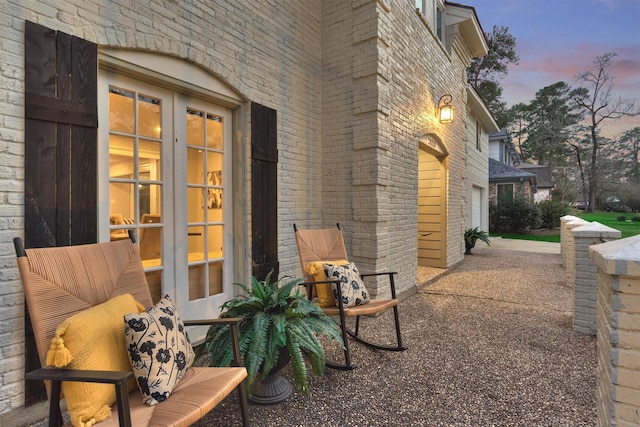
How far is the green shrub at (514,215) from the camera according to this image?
13297 mm

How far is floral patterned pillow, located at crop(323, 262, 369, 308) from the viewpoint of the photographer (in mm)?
2666

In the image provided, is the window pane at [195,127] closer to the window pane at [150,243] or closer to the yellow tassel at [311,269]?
the window pane at [150,243]

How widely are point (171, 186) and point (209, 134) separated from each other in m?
0.68

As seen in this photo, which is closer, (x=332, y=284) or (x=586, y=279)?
(x=332, y=284)

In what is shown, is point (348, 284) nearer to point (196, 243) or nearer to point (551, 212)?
point (196, 243)

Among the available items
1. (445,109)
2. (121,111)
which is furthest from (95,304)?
(445,109)

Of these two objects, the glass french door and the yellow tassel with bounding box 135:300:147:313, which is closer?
the yellow tassel with bounding box 135:300:147:313

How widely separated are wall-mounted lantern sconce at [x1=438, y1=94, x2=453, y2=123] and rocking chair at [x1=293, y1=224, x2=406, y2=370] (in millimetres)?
3567

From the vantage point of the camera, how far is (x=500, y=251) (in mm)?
9062

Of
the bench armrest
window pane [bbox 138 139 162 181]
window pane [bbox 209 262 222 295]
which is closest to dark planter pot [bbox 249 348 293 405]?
the bench armrest

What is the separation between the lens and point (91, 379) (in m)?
1.08

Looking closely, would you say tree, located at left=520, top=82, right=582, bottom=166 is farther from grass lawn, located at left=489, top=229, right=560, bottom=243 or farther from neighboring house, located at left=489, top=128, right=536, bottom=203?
grass lawn, located at left=489, top=229, right=560, bottom=243

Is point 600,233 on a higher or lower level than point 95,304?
higher

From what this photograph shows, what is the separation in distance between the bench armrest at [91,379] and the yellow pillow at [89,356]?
0.10ft
